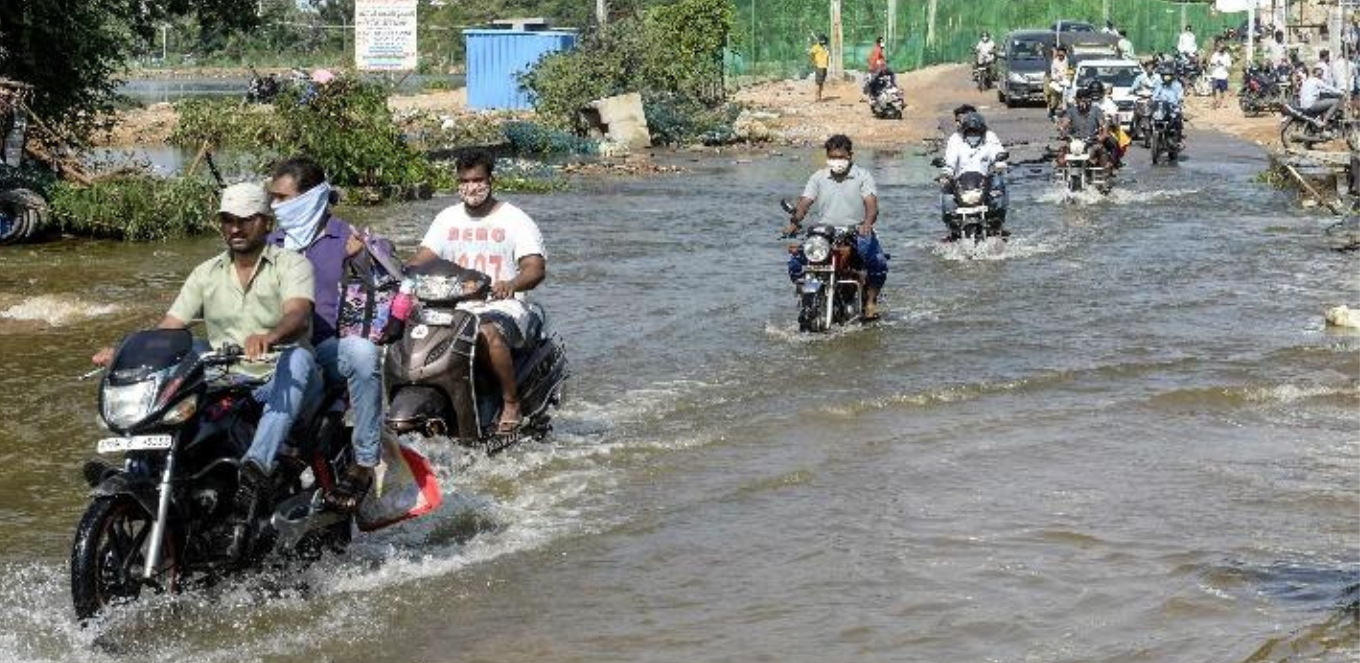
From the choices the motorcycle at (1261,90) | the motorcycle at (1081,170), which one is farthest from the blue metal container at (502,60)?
the motorcycle at (1081,170)

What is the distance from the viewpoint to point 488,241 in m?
10.1

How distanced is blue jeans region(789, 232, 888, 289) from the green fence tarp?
132ft

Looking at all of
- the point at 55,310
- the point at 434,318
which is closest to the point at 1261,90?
the point at 55,310

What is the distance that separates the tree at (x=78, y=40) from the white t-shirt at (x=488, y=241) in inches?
520

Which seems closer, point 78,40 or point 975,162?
point 975,162

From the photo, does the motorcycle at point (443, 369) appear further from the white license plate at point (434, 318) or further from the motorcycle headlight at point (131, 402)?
the motorcycle headlight at point (131, 402)

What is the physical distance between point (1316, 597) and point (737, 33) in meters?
42.0

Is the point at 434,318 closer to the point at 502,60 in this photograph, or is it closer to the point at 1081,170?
the point at 1081,170

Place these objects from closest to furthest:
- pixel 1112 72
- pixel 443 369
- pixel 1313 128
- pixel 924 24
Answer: pixel 443 369 → pixel 1313 128 → pixel 1112 72 → pixel 924 24

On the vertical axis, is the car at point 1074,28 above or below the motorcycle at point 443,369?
above

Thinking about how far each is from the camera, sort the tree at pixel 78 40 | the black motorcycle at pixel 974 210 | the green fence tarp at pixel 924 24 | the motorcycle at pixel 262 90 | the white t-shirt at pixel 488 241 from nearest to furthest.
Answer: the white t-shirt at pixel 488 241
the black motorcycle at pixel 974 210
the tree at pixel 78 40
the motorcycle at pixel 262 90
the green fence tarp at pixel 924 24

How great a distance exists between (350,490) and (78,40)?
53.8 ft

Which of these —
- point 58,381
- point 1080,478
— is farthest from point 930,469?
point 58,381

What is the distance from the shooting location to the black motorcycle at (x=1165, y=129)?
106 ft
